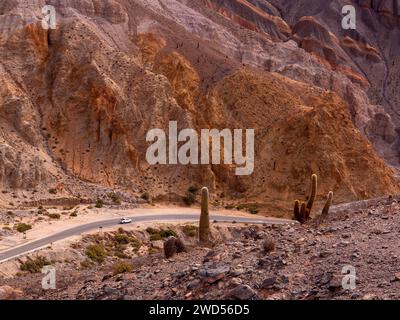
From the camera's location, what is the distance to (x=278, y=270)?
12367 mm

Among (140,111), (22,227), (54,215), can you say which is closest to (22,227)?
(22,227)

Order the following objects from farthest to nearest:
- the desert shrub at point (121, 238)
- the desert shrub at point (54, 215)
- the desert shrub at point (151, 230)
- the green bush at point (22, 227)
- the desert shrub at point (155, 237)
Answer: the desert shrub at point (151, 230) → the desert shrub at point (54, 215) → the desert shrub at point (155, 237) → the desert shrub at point (121, 238) → the green bush at point (22, 227)

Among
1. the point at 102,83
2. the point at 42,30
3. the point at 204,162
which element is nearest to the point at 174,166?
the point at 204,162

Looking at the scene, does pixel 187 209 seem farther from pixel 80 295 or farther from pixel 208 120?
pixel 80 295

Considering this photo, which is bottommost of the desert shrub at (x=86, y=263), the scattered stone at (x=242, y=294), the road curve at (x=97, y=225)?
the desert shrub at (x=86, y=263)

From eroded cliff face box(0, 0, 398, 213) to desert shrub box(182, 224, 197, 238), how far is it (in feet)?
29.6

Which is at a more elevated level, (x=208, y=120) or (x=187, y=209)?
(x=208, y=120)

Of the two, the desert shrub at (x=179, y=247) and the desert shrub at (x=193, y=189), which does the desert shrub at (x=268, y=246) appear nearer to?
the desert shrub at (x=179, y=247)

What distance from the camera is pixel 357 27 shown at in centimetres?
11112

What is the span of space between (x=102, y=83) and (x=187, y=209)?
50.9ft

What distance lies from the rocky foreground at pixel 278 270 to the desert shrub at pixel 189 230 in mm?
23373

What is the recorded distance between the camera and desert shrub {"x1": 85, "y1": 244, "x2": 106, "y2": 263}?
31.6 meters

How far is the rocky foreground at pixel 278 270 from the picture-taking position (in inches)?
447

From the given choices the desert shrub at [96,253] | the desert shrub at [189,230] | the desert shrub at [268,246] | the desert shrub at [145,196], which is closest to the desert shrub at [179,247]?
the desert shrub at [268,246]
